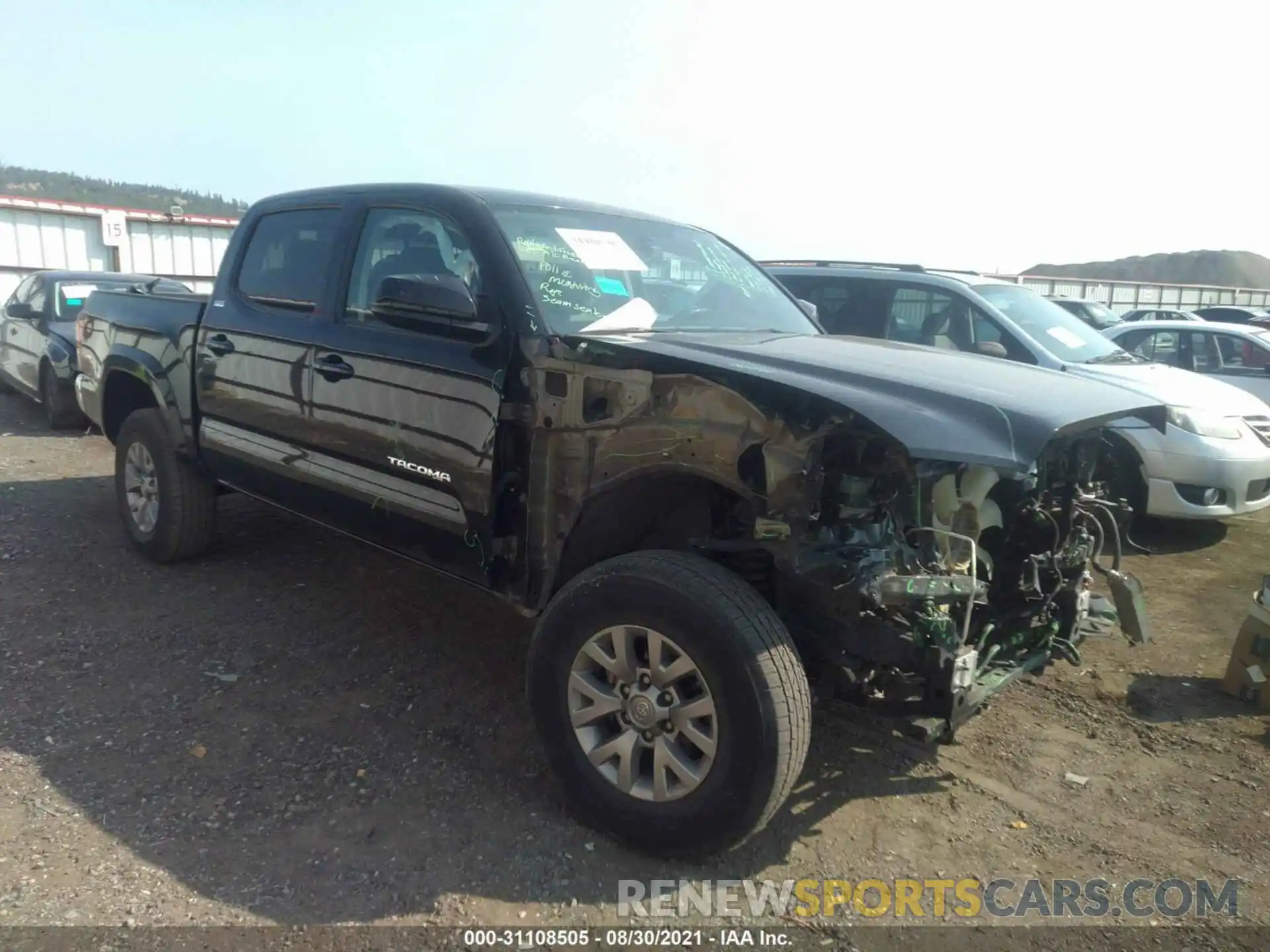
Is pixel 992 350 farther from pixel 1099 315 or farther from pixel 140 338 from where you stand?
pixel 1099 315

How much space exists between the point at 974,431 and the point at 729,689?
3.19 feet

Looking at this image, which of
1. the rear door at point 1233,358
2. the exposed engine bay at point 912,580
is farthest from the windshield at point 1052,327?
the exposed engine bay at point 912,580

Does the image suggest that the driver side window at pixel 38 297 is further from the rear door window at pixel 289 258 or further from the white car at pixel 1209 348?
the white car at pixel 1209 348

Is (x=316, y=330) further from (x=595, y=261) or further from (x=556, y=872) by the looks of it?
(x=556, y=872)

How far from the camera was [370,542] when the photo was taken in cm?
391

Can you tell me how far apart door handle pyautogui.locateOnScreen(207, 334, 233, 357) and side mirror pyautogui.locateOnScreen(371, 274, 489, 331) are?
53.9 inches

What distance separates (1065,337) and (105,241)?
646 inches

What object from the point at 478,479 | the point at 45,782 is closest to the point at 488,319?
the point at 478,479

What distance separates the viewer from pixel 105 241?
16.8 metres

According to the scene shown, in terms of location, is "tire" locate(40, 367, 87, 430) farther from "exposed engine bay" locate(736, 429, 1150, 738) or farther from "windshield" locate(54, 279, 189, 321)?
"exposed engine bay" locate(736, 429, 1150, 738)

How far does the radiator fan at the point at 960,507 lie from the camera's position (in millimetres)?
2910

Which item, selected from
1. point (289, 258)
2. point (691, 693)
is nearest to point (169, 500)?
point (289, 258)

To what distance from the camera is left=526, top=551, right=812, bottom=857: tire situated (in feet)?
8.39

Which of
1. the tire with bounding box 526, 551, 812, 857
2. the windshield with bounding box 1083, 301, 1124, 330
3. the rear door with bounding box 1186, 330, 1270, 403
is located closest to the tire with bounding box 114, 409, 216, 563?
the tire with bounding box 526, 551, 812, 857
